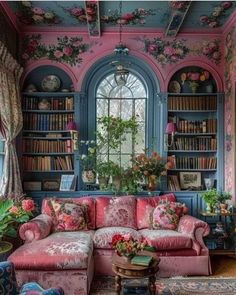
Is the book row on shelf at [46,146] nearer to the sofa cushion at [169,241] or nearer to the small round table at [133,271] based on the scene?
the sofa cushion at [169,241]

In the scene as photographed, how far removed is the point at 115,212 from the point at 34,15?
3.17m

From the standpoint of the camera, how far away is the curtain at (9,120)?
487 centimetres

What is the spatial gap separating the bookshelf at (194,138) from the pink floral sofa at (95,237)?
0.95 metres

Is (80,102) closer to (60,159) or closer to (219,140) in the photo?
(60,159)

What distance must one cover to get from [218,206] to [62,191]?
7.97ft

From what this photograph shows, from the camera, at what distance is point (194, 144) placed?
19.6 feet

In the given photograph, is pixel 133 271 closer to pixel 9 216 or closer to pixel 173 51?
pixel 9 216

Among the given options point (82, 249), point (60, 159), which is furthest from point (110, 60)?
point (82, 249)

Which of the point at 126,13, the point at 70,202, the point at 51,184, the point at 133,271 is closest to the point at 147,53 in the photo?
the point at 126,13

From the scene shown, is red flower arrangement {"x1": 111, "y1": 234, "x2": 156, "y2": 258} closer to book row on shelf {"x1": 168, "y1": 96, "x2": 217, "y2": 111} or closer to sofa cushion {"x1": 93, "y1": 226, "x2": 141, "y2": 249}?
sofa cushion {"x1": 93, "y1": 226, "x2": 141, "y2": 249}

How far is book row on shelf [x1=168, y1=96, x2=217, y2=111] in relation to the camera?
5.94 m

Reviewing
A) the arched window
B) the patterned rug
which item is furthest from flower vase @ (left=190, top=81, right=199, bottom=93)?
the patterned rug

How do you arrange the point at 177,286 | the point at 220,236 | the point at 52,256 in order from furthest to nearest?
the point at 220,236 < the point at 177,286 < the point at 52,256

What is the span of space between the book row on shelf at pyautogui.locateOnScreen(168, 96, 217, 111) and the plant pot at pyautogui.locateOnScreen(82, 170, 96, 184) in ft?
5.57
